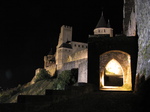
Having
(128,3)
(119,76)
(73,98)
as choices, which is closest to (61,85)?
(119,76)

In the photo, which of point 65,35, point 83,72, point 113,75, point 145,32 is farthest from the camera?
point 65,35

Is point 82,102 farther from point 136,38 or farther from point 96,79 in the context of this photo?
point 136,38

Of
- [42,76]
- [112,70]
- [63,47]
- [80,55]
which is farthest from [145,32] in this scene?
[63,47]

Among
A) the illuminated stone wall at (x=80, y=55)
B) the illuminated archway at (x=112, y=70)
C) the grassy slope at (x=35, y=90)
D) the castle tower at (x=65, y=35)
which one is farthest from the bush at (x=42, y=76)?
the illuminated archway at (x=112, y=70)

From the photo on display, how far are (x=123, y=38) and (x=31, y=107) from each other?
7.54m

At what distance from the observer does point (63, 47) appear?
56.4 m

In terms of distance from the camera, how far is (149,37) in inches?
387

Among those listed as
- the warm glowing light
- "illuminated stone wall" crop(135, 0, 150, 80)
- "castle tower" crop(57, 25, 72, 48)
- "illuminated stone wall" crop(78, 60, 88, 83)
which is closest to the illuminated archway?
the warm glowing light

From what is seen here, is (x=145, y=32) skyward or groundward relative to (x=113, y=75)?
skyward

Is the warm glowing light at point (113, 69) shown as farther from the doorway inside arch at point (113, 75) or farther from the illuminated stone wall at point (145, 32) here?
the illuminated stone wall at point (145, 32)

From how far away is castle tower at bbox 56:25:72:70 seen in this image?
178 feet

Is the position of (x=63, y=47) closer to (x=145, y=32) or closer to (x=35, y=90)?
(x=35, y=90)

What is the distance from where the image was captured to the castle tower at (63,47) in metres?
54.2

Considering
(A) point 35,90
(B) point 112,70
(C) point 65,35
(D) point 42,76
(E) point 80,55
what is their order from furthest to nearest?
(C) point 65,35 → (D) point 42,76 → (E) point 80,55 → (A) point 35,90 → (B) point 112,70
